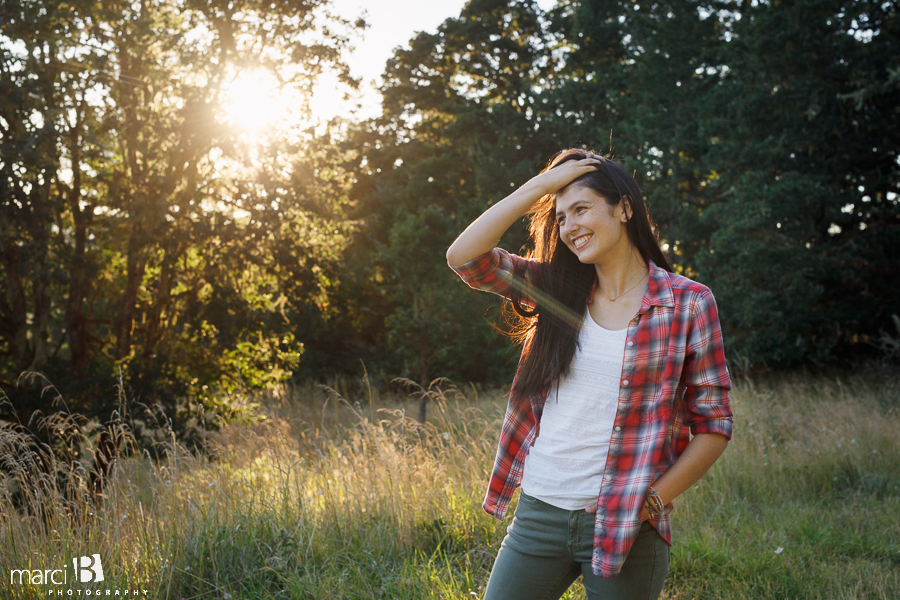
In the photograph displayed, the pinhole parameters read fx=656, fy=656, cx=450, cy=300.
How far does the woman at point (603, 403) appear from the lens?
1756 mm

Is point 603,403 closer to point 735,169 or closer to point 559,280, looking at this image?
point 559,280

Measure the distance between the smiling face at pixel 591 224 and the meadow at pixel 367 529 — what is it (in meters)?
1.94

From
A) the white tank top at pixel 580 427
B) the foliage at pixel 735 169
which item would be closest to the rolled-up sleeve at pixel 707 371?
the white tank top at pixel 580 427

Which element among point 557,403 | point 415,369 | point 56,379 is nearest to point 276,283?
point 56,379

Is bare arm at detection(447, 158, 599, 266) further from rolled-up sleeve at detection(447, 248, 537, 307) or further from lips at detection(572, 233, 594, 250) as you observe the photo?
lips at detection(572, 233, 594, 250)

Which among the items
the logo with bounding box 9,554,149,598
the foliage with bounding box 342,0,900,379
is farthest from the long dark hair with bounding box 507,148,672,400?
the foliage with bounding box 342,0,900,379

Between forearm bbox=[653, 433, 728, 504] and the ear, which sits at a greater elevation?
the ear

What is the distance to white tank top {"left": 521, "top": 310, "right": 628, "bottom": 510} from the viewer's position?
1795mm

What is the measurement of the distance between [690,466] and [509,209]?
2.99ft

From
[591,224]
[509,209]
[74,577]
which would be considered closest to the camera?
[591,224]

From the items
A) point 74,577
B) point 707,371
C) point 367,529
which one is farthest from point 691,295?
point 74,577

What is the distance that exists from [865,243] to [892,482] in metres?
9.67

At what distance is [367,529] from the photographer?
152 inches

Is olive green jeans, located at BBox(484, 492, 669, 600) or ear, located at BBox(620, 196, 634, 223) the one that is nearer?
olive green jeans, located at BBox(484, 492, 669, 600)
